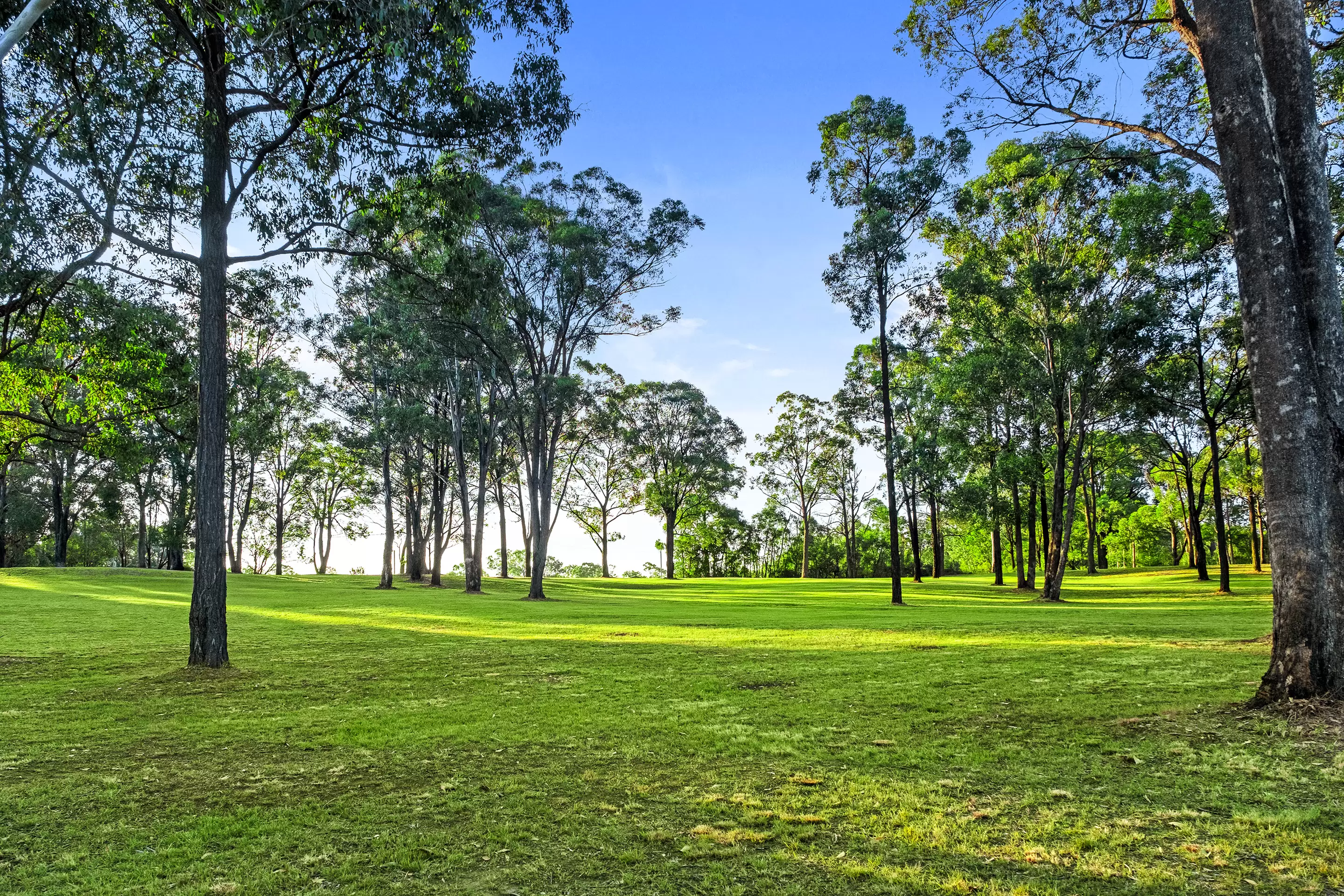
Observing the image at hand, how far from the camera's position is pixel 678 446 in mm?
54000

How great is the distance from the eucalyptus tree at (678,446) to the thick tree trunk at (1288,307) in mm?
46361

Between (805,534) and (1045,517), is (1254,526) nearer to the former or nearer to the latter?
(1045,517)

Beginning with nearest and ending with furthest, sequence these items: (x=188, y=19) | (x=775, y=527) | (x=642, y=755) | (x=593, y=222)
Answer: (x=642, y=755) → (x=188, y=19) → (x=593, y=222) → (x=775, y=527)

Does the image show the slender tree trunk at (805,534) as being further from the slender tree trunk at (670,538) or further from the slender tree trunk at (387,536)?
the slender tree trunk at (387,536)

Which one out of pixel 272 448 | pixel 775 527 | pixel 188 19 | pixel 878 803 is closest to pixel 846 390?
pixel 775 527

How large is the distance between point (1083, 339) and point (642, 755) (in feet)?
84.0

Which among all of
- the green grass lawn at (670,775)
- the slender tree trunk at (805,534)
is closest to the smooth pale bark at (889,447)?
the green grass lawn at (670,775)

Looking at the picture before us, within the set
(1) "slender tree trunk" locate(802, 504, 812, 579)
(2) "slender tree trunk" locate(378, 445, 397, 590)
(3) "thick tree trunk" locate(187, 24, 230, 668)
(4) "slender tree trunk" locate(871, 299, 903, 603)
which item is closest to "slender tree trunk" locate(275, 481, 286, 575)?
(2) "slender tree trunk" locate(378, 445, 397, 590)

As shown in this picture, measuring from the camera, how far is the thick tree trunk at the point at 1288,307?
533 cm

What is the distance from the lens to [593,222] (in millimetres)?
28609

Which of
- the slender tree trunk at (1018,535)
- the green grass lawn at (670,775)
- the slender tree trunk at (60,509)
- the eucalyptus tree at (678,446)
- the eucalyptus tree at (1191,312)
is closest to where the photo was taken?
the green grass lawn at (670,775)

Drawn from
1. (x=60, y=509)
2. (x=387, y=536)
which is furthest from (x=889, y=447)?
(x=60, y=509)

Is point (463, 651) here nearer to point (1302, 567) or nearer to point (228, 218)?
point (228, 218)

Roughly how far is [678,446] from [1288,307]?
4862 cm
